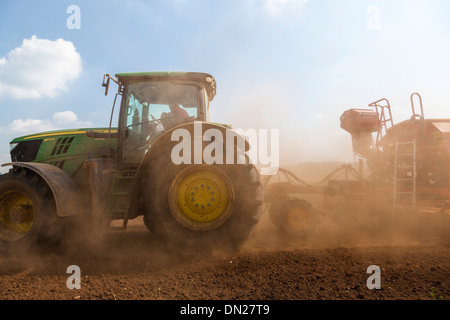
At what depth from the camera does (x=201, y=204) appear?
3.28 meters

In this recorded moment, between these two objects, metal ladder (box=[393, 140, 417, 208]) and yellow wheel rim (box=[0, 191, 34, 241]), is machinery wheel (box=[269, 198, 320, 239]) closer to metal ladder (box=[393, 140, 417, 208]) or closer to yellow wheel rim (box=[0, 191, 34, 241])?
metal ladder (box=[393, 140, 417, 208])

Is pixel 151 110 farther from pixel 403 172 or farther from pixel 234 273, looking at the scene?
pixel 403 172

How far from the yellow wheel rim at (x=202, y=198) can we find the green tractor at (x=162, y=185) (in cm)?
1

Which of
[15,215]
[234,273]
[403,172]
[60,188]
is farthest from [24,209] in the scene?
[403,172]

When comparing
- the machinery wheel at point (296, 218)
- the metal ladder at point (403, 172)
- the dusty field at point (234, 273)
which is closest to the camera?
the dusty field at point (234, 273)

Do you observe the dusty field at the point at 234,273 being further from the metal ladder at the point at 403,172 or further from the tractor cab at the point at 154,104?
the tractor cab at the point at 154,104

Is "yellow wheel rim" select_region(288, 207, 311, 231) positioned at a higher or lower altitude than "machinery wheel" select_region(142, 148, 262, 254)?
lower

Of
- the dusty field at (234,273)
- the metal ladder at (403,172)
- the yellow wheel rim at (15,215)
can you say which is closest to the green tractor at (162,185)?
the yellow wheel rim at (15,215)

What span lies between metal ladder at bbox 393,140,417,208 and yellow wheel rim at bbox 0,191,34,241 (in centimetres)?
663

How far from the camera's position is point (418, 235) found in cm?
487

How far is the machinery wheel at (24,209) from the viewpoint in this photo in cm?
338

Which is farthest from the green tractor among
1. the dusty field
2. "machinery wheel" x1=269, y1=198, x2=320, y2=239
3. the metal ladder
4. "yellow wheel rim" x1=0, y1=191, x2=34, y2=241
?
the metal ladder

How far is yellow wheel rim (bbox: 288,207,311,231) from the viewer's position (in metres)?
5.00
